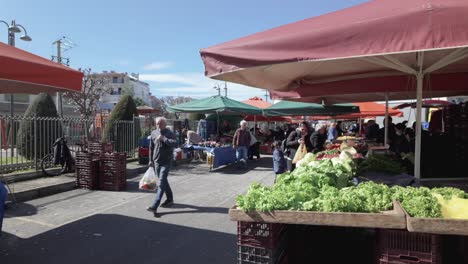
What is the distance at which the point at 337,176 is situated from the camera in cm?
381

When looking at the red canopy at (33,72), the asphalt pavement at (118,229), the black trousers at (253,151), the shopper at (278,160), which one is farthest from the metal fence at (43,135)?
the shopper at (278,160)

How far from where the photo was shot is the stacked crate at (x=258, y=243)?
2.89m

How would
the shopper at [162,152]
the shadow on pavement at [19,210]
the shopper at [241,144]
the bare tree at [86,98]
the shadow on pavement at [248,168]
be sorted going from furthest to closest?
the bare tree at [86,98], the shopper at [241,144], the shadow on pavement at [248,168], the shopper at [162,152], the shadow on pavement at [19,210]

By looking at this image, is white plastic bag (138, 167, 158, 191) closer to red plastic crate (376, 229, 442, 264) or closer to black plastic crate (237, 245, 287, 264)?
black plastic crate (237, 245, 287, 264)

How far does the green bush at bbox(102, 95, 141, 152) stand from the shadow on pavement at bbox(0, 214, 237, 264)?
7.96 meters

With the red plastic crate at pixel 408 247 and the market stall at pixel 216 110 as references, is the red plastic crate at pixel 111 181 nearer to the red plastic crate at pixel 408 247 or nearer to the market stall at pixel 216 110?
the market stall at pixel 216 110

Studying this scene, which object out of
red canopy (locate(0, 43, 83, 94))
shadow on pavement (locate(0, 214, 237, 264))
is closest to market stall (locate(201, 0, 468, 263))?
shadow on pavement (locate(0, 214, 237, 264))

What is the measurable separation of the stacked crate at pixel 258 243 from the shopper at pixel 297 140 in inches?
197

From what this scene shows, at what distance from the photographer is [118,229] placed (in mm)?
5945

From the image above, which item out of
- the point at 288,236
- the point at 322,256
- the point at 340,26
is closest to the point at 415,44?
the point at 340,26

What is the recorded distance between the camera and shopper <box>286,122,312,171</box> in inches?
318

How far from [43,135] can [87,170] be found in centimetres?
306

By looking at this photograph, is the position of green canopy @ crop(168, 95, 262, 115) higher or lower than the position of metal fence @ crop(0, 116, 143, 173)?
higher

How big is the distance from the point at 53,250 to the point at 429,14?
5.00 metres
